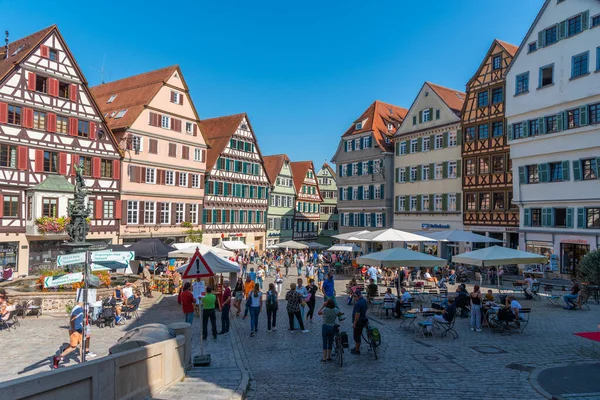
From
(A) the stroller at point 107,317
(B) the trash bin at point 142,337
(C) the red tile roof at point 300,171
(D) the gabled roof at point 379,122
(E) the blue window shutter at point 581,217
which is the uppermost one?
(D) the gabled roof at point 379,122

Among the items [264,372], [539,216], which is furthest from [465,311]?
[539,216]

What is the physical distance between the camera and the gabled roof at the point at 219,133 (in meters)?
44.7

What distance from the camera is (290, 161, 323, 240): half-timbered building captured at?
197ft

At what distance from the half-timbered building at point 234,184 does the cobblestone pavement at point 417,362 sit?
29209mm

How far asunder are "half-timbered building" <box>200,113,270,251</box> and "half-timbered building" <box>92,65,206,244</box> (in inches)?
68.5

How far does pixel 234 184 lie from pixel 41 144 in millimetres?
19825

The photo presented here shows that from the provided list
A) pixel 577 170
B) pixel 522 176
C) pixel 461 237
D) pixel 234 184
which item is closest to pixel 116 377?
pixel 461 237

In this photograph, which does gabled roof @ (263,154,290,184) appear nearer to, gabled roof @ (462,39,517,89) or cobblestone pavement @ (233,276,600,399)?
gabled roof @ (462,39,517,89)

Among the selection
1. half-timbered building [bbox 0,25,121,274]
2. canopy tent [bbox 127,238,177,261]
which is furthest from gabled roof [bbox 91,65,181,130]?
canopy tent [bbox 127,238,177,261]

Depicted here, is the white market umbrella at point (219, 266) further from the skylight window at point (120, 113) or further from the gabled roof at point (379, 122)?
the gabled roof at point (379, 122)

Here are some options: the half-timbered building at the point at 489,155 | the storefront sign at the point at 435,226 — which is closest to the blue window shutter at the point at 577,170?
the half-timbered building at the point at 489,155

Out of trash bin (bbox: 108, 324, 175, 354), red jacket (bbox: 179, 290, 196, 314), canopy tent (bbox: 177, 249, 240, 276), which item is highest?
canopy tent (bbox: 177, 249, 240, 276)

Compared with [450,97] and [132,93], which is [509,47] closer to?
[450,97]

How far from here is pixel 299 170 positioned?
206 feet
